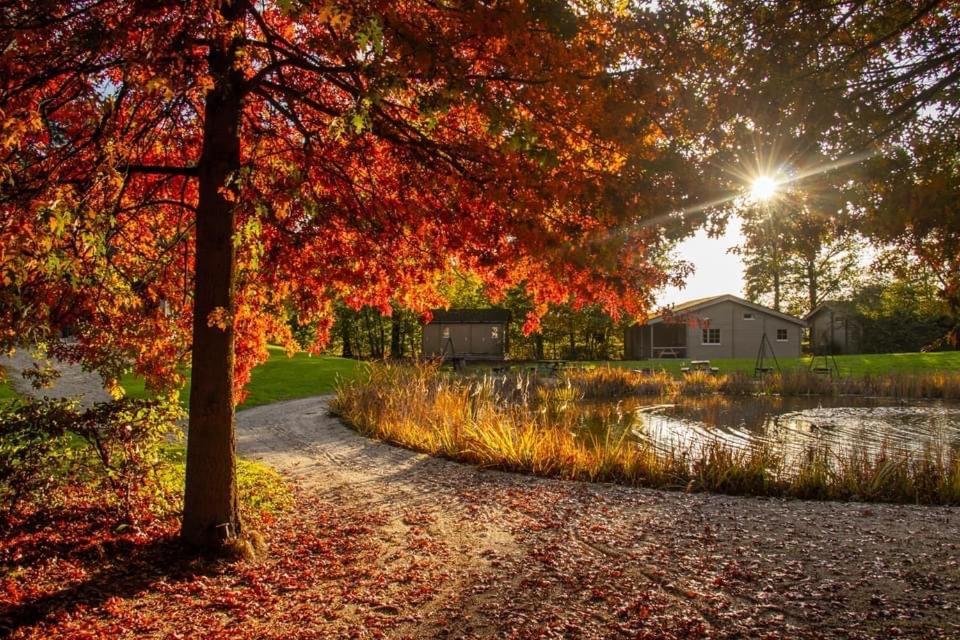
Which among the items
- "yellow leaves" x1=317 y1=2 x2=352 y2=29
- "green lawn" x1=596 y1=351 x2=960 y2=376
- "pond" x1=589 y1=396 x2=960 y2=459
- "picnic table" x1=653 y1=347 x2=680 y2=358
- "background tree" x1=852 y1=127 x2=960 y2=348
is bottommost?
"pond" x1=589 y1=396 x2=960 y2=459

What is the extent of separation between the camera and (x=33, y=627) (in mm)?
4133

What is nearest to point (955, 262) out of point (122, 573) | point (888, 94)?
point (888, 94)

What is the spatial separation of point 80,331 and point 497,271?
13.7 feet

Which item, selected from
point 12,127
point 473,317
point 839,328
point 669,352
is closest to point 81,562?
point 12,127

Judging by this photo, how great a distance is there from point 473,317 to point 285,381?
61.3 ft

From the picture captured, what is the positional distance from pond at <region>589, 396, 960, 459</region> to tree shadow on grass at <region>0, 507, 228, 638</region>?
23.2 feet

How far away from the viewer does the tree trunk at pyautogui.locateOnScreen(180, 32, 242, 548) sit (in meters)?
5.45

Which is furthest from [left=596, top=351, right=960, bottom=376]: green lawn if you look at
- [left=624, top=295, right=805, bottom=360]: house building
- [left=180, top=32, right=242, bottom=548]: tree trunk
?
[left=180, top=32, right=242, bottom=548]: tree trunk

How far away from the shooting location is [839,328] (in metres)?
47.8

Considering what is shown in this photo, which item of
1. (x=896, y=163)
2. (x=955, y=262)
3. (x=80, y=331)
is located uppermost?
(x=896, y=163)

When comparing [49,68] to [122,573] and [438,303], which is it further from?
[438,303]

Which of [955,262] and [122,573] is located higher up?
[955,262]

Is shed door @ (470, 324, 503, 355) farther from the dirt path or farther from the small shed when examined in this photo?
the dirt path

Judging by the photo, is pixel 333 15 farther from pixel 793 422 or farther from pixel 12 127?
pixel 793 422
